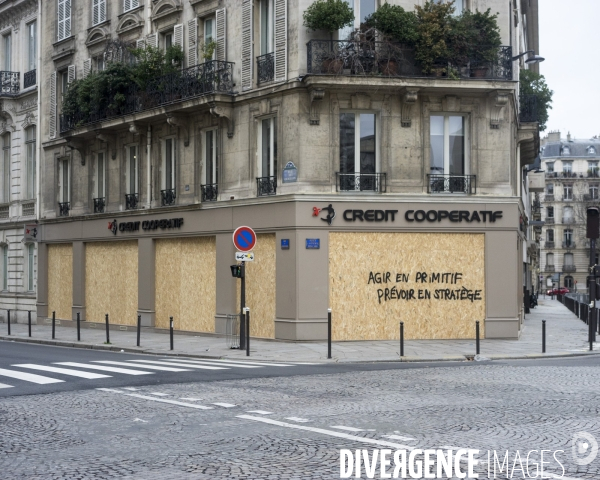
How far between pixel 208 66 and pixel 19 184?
49.1 ft

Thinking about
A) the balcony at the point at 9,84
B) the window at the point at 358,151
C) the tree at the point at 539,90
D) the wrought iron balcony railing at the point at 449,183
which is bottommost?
the wrought iron balcony railing at the point at 449,183

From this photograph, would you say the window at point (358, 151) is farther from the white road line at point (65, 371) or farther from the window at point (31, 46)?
the window at point (31, 46)

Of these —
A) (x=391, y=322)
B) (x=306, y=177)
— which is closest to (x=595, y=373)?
(x=391, y=322)

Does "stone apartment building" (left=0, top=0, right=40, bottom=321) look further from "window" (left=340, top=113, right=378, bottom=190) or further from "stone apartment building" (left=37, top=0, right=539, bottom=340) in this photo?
"window" (left=340, top=113, right=378, bottom=190)

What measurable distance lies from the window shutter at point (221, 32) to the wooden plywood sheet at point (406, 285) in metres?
6.90

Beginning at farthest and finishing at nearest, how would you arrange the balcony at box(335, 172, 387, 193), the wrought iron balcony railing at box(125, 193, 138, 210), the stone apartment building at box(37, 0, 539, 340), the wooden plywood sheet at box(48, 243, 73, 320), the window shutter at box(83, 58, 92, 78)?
1. the wooden plywood sheet at box(48, 243, 73, 320)
2. the window shutter at box(83, 58, 92, 78)
3. the wrought iron balcony railing at box(125, 193, 138, 210)
4. the balcony at box(335, 172, 387, 193)
5. the stone apartment building at box(37, 0, 539, 340)

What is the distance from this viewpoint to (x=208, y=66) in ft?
86.4

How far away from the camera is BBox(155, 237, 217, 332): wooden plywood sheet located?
27.2m

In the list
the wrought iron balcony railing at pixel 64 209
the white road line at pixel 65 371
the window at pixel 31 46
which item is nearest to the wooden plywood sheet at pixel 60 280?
the wrought iron balcony railing at pixel 64 209

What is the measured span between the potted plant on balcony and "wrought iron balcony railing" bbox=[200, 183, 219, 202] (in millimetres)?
5453

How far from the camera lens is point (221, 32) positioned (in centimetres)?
2667

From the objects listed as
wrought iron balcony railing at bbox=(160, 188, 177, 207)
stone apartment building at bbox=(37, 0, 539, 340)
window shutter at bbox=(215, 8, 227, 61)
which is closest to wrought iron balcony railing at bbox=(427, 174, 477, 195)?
stone apartment building at bbox=(37, 0, 539, 340)

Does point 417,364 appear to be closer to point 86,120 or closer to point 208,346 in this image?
point 208,346

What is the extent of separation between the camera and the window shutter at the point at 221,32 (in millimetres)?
26562
